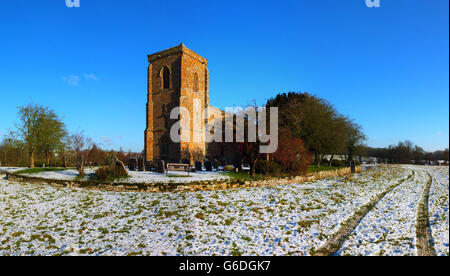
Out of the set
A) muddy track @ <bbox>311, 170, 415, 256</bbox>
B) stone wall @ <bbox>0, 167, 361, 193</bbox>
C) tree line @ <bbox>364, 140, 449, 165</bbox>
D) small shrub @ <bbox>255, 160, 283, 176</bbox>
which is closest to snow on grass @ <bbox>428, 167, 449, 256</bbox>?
muddy track @ <bbox>311, 170, 415, 256</bbox>

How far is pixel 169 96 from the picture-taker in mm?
25391

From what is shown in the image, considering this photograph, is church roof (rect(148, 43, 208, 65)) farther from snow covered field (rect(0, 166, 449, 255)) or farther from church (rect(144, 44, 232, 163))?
snow covered field (rect(0, 166, 449, 255))

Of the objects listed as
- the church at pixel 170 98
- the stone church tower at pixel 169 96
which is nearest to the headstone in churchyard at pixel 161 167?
the church at pixel 170 98

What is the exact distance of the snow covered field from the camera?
17.5 ft

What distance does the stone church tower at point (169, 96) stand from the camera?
967 inches

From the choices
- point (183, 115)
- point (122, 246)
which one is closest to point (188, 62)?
point (183, 115)

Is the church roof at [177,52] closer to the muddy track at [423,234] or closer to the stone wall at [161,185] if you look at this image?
the stone wall at [161,185]

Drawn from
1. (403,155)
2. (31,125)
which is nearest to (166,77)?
(31,125)

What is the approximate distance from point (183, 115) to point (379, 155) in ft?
194

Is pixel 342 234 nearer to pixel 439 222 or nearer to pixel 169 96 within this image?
pixel 439 222

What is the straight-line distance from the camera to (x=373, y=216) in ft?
25.3

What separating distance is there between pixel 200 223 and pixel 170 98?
68.4ft

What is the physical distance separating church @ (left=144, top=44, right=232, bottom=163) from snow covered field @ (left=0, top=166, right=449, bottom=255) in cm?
1467

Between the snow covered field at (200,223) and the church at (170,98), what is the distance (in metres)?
14.7
